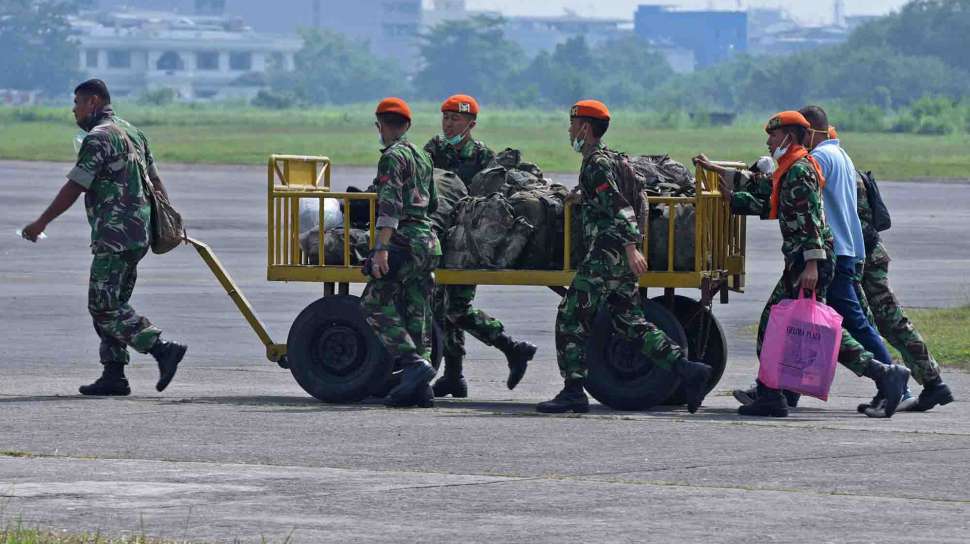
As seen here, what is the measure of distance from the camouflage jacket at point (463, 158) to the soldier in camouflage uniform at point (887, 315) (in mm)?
2243

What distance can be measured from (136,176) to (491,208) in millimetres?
2132

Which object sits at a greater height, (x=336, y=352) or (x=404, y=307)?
(x=404, y=307)

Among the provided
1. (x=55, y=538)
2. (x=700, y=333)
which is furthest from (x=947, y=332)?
(x=55, y=538)

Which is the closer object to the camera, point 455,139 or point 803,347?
point 803,347

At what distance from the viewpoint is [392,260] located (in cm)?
1136

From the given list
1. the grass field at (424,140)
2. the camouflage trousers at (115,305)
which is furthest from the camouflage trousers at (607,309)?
the grass field at (424,140)

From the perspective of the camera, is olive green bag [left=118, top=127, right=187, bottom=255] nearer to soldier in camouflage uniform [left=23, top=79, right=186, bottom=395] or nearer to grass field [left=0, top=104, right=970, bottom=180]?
soldier in camouflage uniform [left=23, top=79, right=186, bottom=395]

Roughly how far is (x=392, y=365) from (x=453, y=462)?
2.64 m

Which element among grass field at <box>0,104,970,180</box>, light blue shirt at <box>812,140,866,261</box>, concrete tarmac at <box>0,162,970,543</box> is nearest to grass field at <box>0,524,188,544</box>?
concrete tarmac at <box>0,162,970,543</box>

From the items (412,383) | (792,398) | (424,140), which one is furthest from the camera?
(424,140)

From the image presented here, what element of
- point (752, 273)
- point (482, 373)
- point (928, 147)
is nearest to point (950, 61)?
point (928, 147)

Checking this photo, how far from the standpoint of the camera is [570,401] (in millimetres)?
11156

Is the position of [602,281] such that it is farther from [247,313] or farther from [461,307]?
[247,313]

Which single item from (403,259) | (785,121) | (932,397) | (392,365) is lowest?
(932,397)
